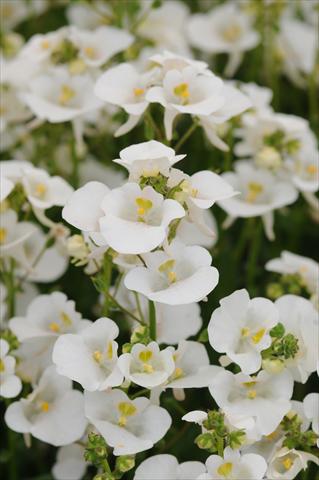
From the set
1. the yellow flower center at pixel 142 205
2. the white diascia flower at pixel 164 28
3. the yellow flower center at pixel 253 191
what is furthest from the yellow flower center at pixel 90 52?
the yellow flower center at pixel 142 205

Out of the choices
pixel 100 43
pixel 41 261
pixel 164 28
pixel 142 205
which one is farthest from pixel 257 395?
pixel 164 28

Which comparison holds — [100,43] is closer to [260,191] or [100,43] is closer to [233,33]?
[260,191]

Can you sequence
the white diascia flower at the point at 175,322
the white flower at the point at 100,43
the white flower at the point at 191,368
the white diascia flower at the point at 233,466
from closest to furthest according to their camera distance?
the white diascia flower at the point at 233,466, the white flower at the point at 191,368, the white diascia flower at the point at 175,322, the white flower at the point at 100,43

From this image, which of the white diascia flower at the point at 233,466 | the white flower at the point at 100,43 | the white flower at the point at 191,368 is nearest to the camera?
the white diascia flower at the point at 233,466

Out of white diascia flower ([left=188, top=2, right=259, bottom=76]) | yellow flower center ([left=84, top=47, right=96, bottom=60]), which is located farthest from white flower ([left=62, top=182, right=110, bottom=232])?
white diascia flower ([left=188, top=2, right=259, bottom=76])

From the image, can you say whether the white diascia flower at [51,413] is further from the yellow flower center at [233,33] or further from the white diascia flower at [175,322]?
the yellow flower center at [233,33]

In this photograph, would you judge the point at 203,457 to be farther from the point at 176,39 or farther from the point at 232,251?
the point at 176,39

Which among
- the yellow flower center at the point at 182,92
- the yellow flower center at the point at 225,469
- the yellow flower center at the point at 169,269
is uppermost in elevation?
the yellow flower center at the point at 182,92

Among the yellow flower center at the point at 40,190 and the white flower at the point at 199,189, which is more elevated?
the white flower at the point at 199,189
